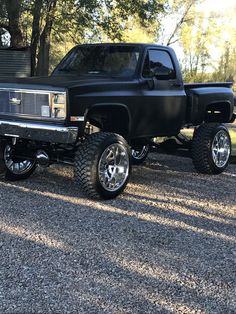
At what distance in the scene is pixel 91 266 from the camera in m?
4.32

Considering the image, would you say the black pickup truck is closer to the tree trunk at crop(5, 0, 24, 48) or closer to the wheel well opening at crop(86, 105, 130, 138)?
the wheel well opening at crop(86, 105, 130, 138)

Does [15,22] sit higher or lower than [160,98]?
higher

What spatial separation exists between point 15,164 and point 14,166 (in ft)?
0.11

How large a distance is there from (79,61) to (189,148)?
7.57 feet

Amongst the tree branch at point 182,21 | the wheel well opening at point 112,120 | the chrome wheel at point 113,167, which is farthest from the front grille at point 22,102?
the tree branch at point 182,21

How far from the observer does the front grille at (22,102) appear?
649 cm

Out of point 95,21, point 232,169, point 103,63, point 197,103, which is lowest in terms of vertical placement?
point 232,169

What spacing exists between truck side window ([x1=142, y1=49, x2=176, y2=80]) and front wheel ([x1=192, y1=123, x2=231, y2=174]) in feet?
3.54

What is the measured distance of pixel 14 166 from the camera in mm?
7566

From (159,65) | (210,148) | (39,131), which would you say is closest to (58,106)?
(39,131)

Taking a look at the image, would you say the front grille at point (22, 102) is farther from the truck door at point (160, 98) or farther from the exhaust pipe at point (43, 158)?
the truck door at point (160, 98)

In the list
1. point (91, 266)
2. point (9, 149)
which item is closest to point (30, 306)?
point (91, 266)

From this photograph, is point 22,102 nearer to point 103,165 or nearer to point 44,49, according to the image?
point 103,165

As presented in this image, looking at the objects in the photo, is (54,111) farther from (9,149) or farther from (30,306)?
(30,306)
